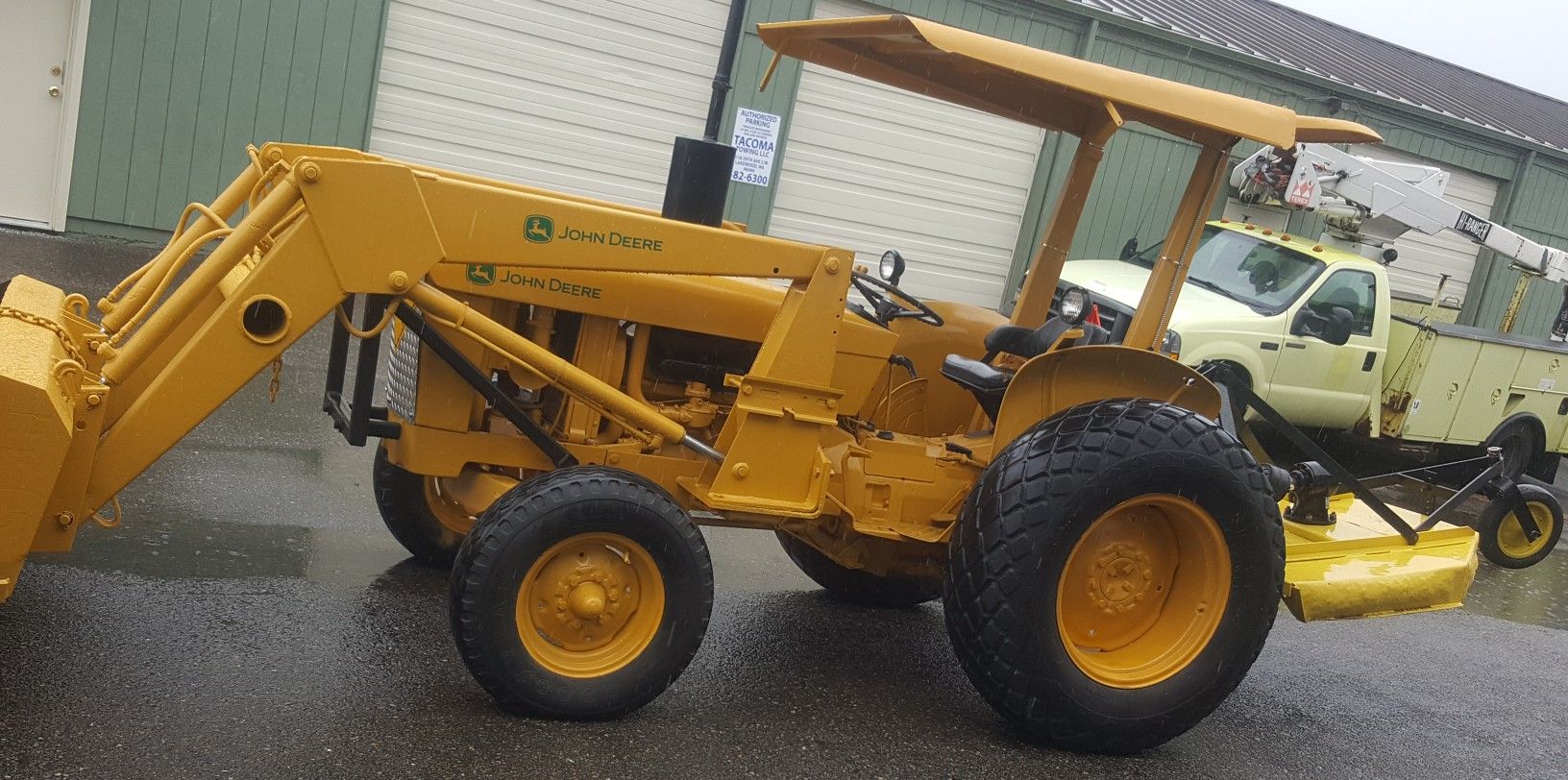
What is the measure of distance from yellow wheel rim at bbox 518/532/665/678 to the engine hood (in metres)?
6.68

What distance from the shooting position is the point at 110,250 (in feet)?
35.8

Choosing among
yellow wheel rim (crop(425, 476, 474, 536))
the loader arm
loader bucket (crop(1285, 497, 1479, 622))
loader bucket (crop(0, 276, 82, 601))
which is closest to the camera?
loader bucket (crop(0, 276, 82, 601))

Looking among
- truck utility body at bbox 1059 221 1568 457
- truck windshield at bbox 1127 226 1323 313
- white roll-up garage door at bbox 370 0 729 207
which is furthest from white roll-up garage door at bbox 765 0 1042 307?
truck windshield at bbox 1127 226 1323 313

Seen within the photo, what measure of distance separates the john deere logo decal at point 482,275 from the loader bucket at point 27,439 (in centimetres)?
118

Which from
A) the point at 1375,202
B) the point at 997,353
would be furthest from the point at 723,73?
the point at 1375,202

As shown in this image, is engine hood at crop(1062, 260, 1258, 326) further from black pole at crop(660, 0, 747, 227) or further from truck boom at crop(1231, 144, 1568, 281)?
black pole at crop(660, 0, 747, 227)

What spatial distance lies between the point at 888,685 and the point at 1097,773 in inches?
32.3

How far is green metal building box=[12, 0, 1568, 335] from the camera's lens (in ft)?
36.8

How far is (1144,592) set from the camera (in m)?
4.52

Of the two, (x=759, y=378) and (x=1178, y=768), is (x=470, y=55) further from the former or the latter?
(x=1178, y=768)

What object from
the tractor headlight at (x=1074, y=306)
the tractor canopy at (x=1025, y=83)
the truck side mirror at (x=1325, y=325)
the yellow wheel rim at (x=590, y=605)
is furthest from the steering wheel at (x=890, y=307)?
the truck side mirror at (x=1325, y=325)

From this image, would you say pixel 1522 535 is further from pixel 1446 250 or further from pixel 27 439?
pixel 1446 250

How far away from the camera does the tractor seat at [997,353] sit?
464 cm

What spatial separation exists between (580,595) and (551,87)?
31.9ft
